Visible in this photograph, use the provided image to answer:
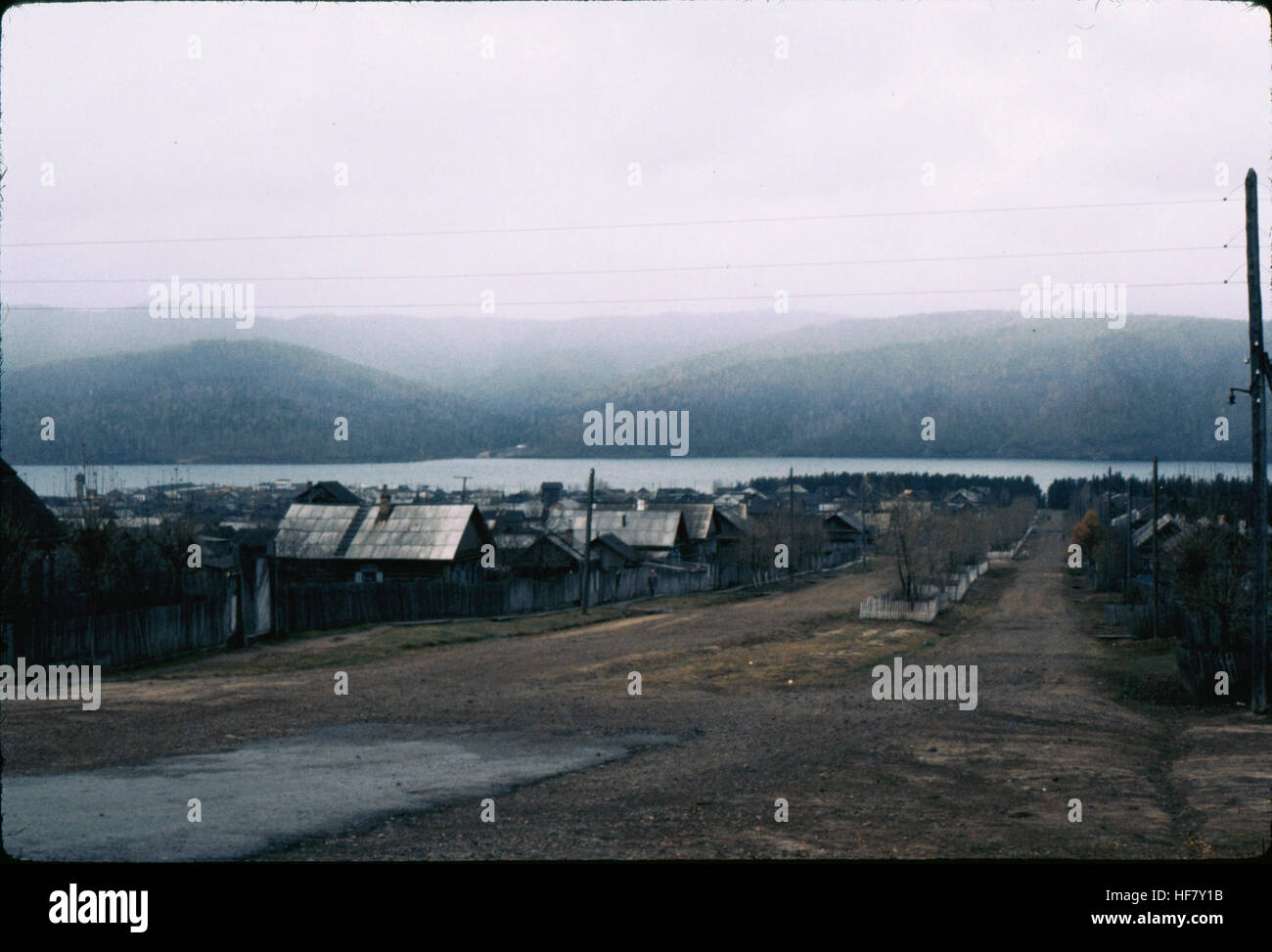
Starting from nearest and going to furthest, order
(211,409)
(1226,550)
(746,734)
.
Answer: (746,734) < (1226,550) < (211,409)

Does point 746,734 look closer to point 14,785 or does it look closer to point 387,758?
point 387,758

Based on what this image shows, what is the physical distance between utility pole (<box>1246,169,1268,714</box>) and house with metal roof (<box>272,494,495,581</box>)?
1218 inches

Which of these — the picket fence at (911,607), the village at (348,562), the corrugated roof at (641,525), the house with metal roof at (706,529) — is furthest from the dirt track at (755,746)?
the house with metal roof at (706,529)

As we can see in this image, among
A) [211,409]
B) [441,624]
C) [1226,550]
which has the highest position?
[211,409]

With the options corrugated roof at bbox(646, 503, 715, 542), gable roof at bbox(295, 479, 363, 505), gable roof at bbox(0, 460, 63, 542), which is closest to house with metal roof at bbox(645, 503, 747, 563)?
corrugated roof at bbox(646, 503, 715, 542)

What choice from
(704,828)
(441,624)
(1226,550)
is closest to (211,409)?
(441,624)

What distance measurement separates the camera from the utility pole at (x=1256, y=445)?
47.5ft

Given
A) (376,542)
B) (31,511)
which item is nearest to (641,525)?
(376,542)

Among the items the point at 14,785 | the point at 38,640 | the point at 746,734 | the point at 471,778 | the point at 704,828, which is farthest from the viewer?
the point at 38,640

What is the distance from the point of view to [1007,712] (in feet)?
66.7

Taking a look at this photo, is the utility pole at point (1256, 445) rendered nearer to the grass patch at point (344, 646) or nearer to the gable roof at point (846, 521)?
the grass patch at point (344, 646)
